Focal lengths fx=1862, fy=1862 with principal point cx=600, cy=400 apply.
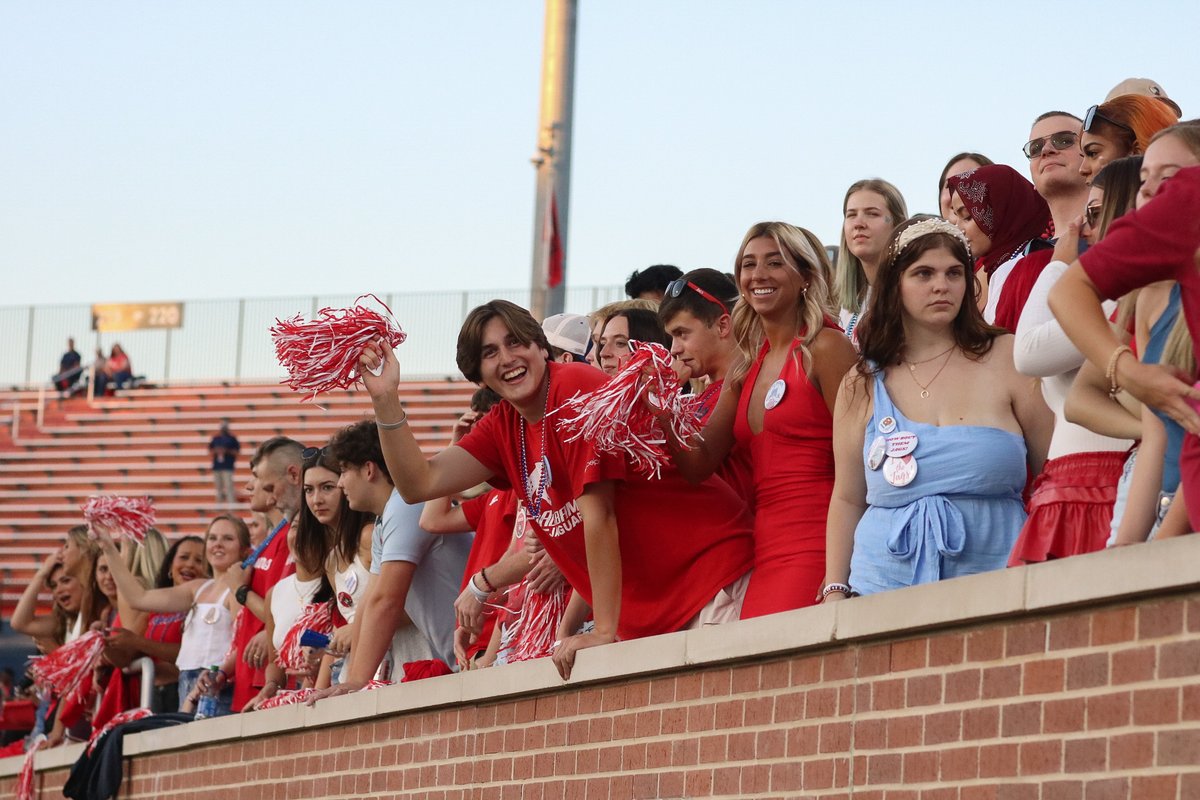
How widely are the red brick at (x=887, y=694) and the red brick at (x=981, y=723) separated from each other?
0.26 metres

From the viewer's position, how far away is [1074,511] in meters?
4.49

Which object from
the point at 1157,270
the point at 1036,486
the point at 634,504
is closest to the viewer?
the point at 1157,270

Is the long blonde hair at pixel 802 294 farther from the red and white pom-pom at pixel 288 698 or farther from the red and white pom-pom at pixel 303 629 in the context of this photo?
the red and white pom-pom at pixel 303 629

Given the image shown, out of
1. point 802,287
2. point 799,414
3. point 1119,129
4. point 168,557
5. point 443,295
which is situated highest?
point 443,295

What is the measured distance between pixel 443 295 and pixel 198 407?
20.9ft

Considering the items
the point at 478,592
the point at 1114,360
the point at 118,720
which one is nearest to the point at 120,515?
the point at 118,720

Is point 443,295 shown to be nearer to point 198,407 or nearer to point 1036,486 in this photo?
point 198,407

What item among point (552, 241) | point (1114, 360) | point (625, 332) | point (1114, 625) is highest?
point (552, 241)

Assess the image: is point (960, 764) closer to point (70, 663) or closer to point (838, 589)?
point (838, 589)

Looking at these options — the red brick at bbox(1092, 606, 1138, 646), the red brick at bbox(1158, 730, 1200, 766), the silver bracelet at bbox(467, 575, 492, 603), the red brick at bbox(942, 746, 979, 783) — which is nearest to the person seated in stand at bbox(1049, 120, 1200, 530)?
the red brick at bbox(1092, 606, 1138, 646)

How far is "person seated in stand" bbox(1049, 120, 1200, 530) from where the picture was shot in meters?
3.83

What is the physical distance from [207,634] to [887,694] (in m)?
5.88

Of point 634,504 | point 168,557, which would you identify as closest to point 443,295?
point 168,557

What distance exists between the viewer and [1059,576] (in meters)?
4.05
